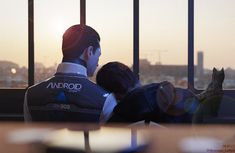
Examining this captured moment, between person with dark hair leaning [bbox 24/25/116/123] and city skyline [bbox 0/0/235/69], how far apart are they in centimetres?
522

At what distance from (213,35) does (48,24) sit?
7.77ft

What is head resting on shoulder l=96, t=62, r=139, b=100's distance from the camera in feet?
7.38

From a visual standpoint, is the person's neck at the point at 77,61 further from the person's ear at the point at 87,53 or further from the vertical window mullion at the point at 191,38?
the vertical window mullion at the point at 191,38

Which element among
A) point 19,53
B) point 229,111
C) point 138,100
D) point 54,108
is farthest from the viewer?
point 19,53

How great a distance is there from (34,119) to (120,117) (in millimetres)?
372

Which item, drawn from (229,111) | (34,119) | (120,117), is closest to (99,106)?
(120,117)

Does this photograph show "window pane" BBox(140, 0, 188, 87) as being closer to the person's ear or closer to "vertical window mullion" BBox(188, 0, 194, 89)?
"vertical window mullion" BBox(188, 0, 194, 89)

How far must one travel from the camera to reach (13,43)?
24.4 ft

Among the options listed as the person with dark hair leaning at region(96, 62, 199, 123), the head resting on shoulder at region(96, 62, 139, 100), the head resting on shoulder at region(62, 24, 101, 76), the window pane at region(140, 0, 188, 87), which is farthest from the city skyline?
the person with dark hair leaning at region(96, 62, 199, 123)

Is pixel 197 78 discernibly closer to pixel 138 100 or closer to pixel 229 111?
pixel 229 111

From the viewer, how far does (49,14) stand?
742 centimetres

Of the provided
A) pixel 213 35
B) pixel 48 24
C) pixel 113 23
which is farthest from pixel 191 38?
pixel 48 24

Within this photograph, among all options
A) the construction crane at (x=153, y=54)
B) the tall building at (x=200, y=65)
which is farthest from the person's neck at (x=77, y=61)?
the tall building at (x=200, y=65)

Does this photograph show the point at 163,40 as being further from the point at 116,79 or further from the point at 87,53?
the point at 87,53
